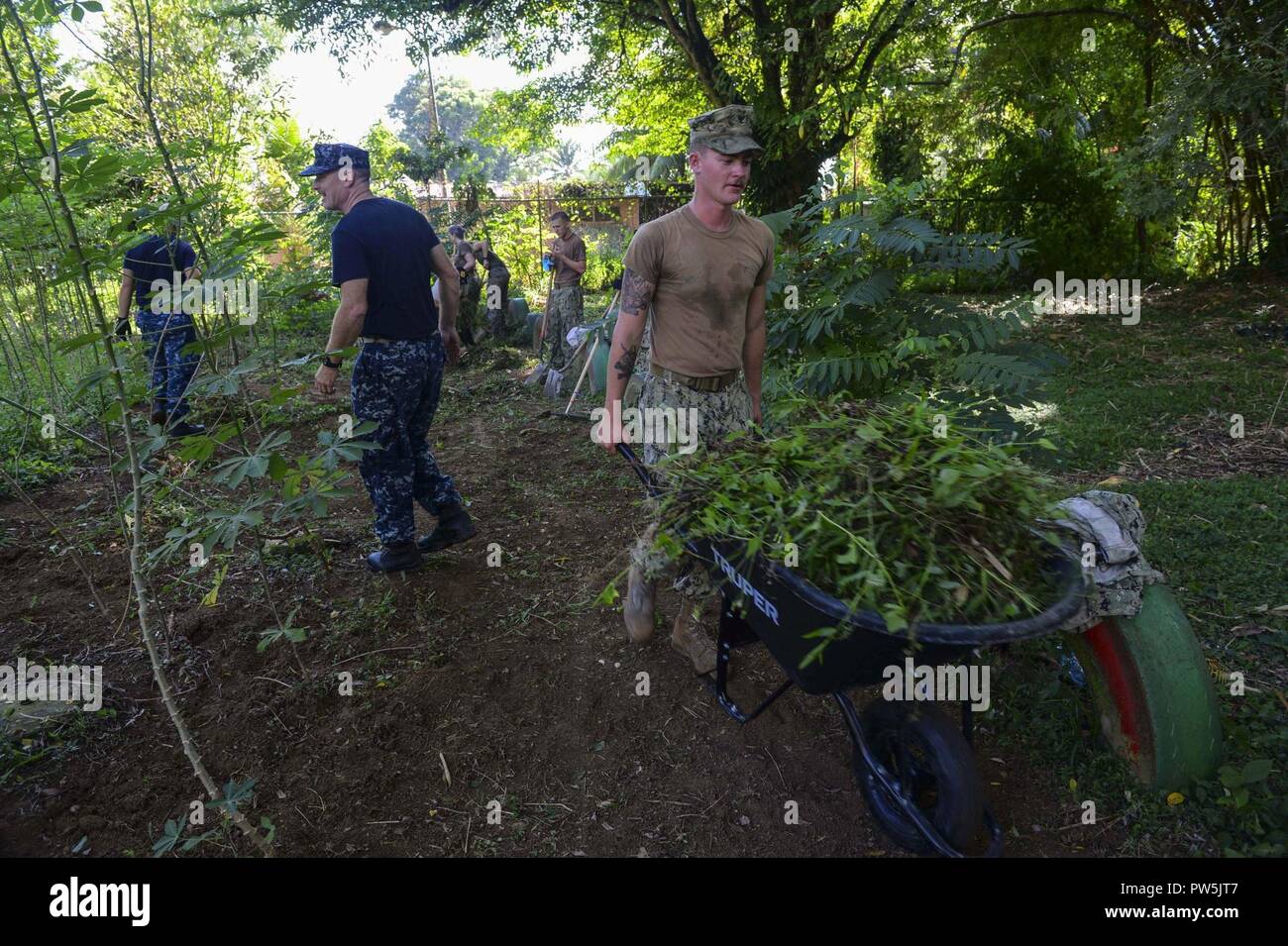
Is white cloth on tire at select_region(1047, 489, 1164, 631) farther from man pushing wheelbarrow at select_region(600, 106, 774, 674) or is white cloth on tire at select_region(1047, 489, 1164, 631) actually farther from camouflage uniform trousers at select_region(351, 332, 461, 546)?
camouflage uniform trousers at select_region(351, 332, 461, 546)

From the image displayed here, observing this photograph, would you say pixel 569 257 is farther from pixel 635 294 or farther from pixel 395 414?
pixel 635 294

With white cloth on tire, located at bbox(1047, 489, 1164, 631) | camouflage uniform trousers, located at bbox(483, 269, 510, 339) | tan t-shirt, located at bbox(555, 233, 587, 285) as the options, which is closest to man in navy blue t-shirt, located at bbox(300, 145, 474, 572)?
white cloth on tire, located at bbox(1047, 489, 1164, 631)

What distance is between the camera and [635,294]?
2.86 metres

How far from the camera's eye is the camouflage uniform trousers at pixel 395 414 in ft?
11.8

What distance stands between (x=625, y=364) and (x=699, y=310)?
1.20ft

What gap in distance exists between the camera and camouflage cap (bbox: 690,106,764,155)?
8.66 ft

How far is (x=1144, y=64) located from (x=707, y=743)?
12139 millimetres

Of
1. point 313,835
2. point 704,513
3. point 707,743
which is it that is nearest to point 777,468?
point 704,513

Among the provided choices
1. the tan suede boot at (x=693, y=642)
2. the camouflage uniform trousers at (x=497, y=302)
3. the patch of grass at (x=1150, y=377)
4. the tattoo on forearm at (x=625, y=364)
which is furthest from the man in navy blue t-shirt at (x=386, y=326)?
the camouflage uniform trousers at (x=497, y=302)

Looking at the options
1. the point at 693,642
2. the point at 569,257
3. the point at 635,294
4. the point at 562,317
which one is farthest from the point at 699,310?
the point at 569,257

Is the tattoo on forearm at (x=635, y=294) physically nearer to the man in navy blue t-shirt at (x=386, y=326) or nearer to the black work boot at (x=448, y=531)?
the man in navy blue t-shirt at (x=386, y=326)

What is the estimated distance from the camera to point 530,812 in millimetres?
2463

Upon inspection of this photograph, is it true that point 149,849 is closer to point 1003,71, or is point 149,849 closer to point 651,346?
point 651,346

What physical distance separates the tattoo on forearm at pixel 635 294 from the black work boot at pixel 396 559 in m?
1.84
